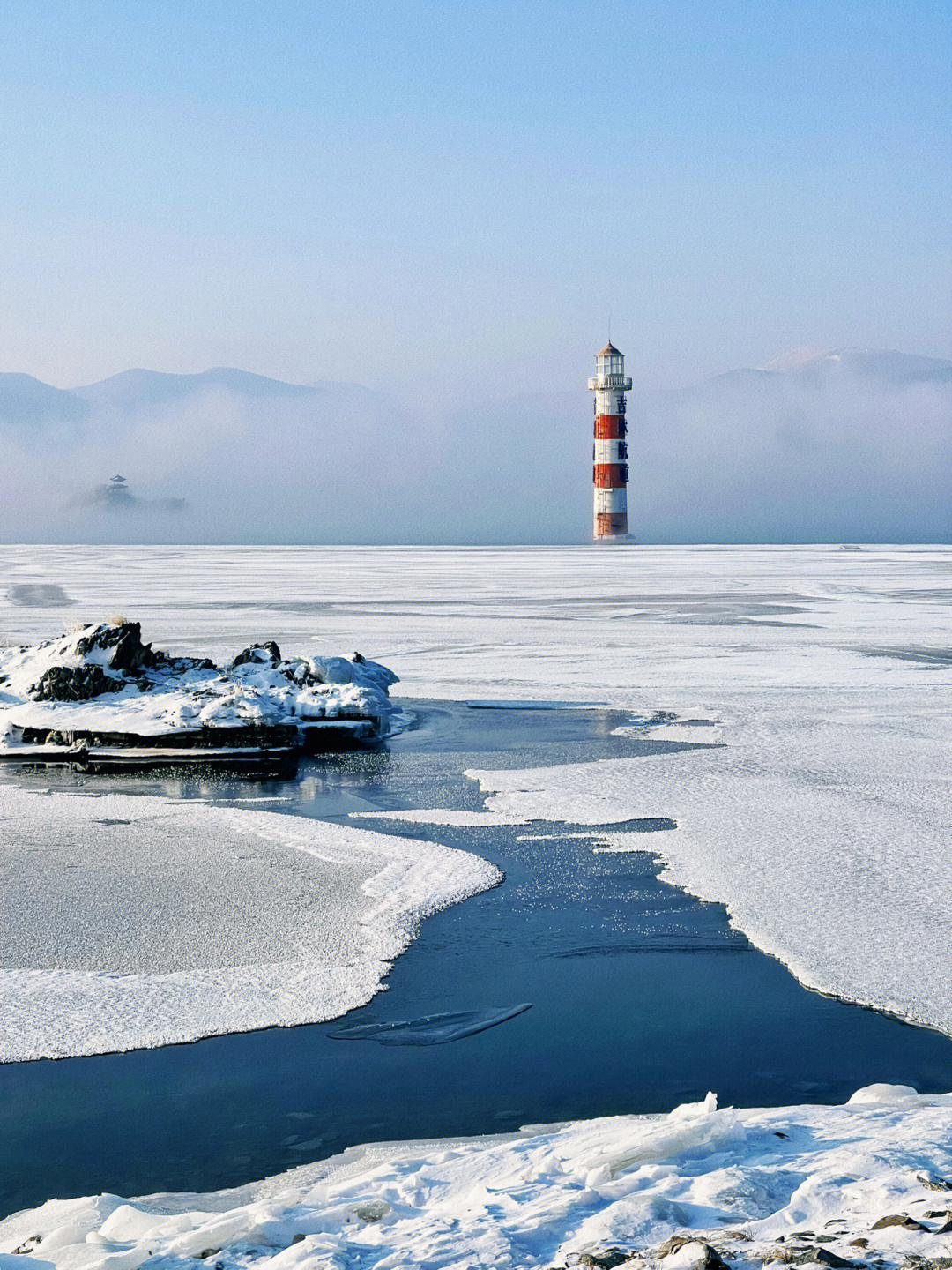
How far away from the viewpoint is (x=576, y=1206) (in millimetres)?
3041

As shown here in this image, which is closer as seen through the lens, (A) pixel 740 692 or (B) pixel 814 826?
(B) pixel 814 826

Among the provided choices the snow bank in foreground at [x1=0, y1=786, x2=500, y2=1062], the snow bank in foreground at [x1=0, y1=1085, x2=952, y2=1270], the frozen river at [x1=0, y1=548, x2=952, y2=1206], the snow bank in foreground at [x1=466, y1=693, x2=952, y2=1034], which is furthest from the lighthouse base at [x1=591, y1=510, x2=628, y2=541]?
the snow bank in foreground at [x1=0, y1=1085, x2=952, y2=1270]

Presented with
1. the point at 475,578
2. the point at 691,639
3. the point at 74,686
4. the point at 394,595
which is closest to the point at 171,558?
the point at 475,578

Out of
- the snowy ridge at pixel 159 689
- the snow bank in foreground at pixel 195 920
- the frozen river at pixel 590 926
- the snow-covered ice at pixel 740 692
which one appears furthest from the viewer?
the snowy ridge at pixel 159 689

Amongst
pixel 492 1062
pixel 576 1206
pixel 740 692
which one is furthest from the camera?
pixel 740 692

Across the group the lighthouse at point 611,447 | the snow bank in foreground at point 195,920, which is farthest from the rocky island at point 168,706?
the lighthouse at point 611,447

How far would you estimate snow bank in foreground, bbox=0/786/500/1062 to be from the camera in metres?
4.47

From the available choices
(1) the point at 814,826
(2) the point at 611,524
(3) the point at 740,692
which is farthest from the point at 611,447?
(1) the point at 814,826

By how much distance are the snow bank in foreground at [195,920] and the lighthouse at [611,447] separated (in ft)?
182

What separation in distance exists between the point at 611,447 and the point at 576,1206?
60.6 meters

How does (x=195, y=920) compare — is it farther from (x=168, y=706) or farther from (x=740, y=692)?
(x=740, y=692)

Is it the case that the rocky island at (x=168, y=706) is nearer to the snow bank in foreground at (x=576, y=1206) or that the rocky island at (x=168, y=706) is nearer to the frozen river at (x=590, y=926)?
the frozen river at (x=590, y=926)

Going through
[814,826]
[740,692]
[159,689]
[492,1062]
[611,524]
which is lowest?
[492,1062]

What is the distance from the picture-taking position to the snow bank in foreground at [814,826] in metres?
5.02
